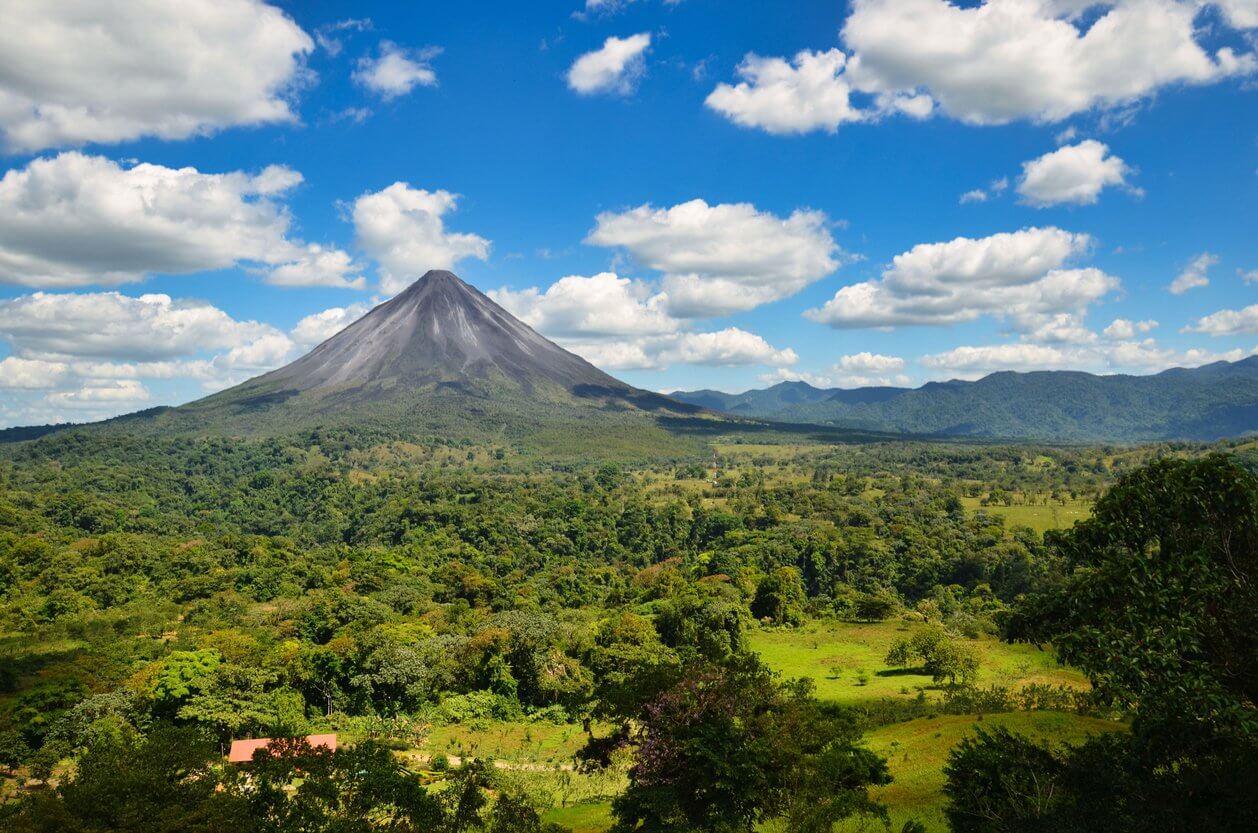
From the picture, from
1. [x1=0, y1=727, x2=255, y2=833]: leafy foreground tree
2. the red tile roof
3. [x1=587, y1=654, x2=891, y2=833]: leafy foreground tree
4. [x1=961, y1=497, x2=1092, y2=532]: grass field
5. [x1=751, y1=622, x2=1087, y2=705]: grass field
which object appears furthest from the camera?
[x1=961, y1=497, x2=1092, y2=532]: grass field

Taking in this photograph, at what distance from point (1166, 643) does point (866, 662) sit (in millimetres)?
41201

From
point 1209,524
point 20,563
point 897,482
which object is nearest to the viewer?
point 1209,524

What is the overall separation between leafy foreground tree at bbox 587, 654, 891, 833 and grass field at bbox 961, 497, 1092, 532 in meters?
89.0

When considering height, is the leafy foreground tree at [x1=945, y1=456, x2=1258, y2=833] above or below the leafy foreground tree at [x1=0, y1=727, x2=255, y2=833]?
above

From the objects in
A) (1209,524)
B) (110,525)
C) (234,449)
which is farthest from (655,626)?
(234,449)

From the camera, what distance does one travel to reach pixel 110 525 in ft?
310

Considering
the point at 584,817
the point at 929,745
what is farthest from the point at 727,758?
the point at 929,745

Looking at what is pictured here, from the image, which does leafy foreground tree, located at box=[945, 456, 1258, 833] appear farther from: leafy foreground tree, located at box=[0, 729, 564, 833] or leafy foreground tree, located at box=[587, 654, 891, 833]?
leafy foreground tree, located at box=[0, 729, 564, 833]

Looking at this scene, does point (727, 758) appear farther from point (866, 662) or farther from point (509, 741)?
point (866, 662)

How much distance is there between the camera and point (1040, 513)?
103500 millimetres

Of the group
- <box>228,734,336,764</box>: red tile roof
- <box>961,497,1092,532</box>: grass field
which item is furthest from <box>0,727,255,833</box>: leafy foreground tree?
<box>961,497,1092,532</box>: grass field

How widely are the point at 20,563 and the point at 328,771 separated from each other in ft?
226

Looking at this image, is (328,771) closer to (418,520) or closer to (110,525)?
(418,520)

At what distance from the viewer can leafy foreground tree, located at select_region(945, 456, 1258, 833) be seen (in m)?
10.7
